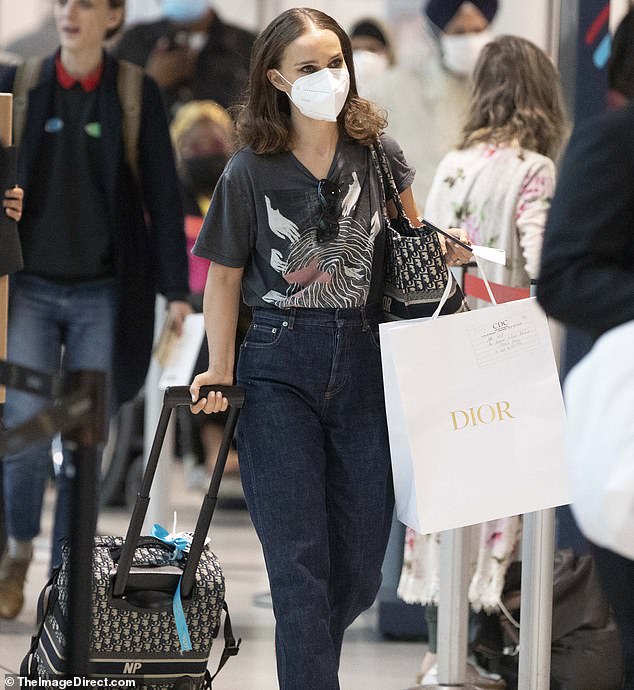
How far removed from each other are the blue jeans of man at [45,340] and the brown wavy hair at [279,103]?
1510 millimetres

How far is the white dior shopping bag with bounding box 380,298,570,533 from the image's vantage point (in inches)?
114

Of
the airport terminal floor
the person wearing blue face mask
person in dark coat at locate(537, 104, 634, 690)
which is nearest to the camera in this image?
person in dark coat at locate(537, 104, 634, 690)

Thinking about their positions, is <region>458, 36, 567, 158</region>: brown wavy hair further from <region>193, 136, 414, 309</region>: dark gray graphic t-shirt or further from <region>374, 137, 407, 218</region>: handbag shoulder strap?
<region>193, 136, 414, 309</region>: dark gray graphic t-shirt

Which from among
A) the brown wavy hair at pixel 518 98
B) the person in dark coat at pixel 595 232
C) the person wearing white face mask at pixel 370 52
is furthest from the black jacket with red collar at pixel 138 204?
the person in dark coat at pixel 595 232

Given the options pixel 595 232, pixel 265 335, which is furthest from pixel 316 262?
pixel 595 232

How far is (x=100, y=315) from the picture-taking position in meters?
4.51

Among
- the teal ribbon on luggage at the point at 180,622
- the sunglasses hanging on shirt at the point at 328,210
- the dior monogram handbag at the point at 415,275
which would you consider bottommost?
the teal ribbon on luggage at the point at 180,622

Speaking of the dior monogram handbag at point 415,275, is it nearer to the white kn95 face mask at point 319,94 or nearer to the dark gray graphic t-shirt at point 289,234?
the dark gray graphic t-shirt at point 289,234

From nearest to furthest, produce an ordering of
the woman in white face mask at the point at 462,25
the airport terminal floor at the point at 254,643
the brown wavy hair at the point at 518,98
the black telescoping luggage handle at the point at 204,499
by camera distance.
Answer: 1. the black telescoping luggage handle at the point at 204,499
2. the airport terminal floor at the point at 254,643
3. the brown wavy hair at the point at 518,98
4. the woman in white face mask at the point at 462,25

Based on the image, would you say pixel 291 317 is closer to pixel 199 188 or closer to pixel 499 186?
pixel 499 186

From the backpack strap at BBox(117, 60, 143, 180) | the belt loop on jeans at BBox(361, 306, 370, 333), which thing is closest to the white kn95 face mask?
the belt loop on jeans at BBox(361, 306, 370, 333)

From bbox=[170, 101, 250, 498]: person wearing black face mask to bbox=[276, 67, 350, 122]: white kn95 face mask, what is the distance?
3.59 meters

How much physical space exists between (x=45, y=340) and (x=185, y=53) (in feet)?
13.8

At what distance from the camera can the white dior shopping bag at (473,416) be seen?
2908 millimetres
